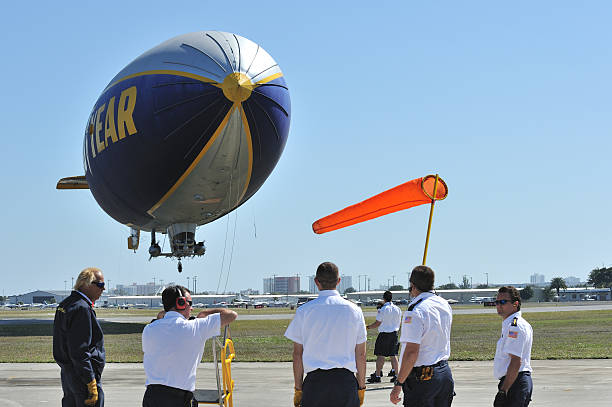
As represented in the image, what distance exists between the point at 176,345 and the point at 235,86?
13063 mm

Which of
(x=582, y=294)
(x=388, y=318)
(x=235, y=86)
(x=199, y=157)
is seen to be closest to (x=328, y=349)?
(x=388, y=318)

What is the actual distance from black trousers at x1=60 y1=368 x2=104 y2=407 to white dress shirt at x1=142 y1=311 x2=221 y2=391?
133cm

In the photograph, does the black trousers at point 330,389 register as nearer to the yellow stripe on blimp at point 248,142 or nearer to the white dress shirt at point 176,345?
the white dress shirt at point 176,345

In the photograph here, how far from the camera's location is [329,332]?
21.9ft

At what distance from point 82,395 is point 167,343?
5.32ft

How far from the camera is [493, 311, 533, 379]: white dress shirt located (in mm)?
7363

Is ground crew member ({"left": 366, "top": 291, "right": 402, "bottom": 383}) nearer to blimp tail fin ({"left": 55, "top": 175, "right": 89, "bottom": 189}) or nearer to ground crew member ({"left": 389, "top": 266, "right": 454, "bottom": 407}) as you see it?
ground crew member ({"left": 389, "top": 266, "right": 454, "bottom": 407})

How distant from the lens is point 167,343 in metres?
6.34

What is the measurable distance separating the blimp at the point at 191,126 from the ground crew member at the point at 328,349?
12693 millimetres

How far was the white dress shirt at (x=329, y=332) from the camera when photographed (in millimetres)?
6648

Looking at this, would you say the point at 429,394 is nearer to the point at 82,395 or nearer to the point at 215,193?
the point at 82,395

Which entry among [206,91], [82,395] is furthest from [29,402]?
[206,91]

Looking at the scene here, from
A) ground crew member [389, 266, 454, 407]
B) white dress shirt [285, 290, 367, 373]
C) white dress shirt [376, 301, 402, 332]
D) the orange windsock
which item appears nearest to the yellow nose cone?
white dress shirt [376, 301, 402, 332]

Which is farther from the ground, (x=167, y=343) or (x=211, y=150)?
(x=211, y=150)
